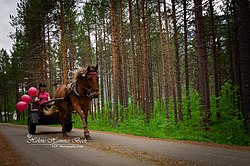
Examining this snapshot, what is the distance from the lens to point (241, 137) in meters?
8.45

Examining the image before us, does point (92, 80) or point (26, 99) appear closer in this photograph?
point (92, 80)

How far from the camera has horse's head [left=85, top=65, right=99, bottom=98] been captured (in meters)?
9.15

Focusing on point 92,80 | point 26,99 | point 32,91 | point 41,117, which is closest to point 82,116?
point 92,80

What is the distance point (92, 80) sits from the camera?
9.23 metres

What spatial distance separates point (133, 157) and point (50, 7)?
1963 centimetres

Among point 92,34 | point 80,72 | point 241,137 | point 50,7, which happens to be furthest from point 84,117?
point 92,34

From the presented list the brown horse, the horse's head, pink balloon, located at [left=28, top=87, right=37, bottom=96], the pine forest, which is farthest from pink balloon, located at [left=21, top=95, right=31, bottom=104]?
the horse's head

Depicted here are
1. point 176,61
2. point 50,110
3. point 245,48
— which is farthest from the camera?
point 176,61

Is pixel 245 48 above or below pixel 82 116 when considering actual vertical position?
above

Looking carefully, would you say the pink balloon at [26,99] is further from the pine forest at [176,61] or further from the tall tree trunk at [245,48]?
the tall tree trunk at [245,48]

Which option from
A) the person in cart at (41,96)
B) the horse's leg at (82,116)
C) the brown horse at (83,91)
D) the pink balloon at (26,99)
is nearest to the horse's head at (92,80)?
the brown horse at (83,91)

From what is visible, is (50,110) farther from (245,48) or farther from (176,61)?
(176,61)

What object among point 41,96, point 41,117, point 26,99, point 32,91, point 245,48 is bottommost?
point 41,117

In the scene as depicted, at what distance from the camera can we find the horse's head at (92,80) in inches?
360
